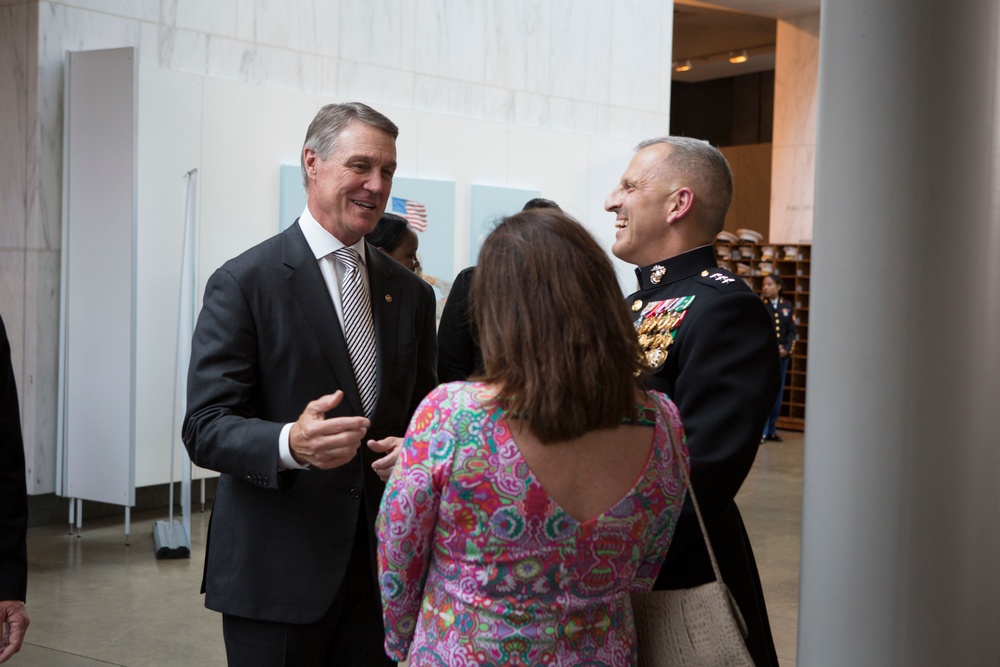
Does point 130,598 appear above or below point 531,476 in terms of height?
below

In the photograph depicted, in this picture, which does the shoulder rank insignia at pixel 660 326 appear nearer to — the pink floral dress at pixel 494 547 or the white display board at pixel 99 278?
the pink floral dress at pixel 494 547

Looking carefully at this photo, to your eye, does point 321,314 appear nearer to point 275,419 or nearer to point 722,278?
point 275,419

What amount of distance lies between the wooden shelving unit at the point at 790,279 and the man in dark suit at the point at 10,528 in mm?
14332

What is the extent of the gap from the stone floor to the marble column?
2932 mm

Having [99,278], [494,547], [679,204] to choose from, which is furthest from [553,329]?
[99,278]

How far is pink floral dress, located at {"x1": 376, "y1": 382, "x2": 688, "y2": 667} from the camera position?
176cm

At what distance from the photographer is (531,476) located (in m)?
1.77

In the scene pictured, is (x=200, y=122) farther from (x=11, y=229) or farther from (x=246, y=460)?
(x=246, y=460)

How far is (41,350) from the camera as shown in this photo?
7.64 m

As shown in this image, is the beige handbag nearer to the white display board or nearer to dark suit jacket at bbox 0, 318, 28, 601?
dark suit jacket at bbox 0, 318, 28, 601

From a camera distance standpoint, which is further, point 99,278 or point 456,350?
point 99,278

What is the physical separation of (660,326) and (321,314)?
78cm

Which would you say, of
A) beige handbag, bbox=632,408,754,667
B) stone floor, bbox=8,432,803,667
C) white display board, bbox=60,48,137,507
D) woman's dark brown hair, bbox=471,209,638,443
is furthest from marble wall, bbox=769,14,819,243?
woman's dark brown hair, bbox=471,209,638,443

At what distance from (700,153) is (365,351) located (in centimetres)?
94
